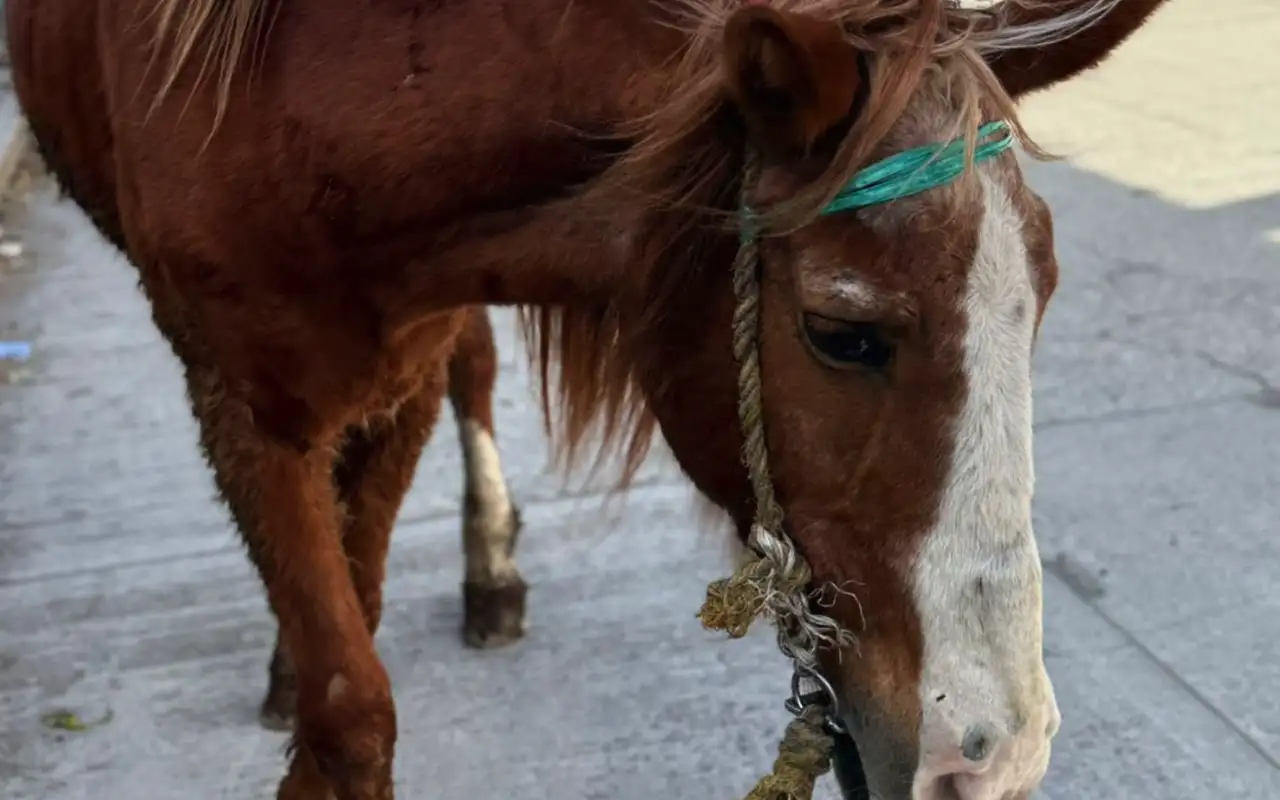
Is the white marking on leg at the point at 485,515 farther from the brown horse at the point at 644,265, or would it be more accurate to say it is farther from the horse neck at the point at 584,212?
the horse neck at the point at 584,212

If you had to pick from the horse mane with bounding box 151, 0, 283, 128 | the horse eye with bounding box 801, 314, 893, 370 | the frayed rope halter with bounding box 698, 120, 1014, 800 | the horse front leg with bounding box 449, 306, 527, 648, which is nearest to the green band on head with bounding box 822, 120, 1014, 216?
the frayed rope halter with bounding box 698, 120, 1014, 800

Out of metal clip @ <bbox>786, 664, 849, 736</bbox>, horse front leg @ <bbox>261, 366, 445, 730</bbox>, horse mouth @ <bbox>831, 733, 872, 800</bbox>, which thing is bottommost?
horse front leg @ <bbox>261, 366, 445, 730</bbox>

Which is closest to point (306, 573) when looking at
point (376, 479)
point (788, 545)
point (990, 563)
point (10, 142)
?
point (376, 479)

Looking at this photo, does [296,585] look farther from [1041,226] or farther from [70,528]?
[70,528]

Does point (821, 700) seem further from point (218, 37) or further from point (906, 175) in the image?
point (218, 37)

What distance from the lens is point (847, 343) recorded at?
4.17 ft

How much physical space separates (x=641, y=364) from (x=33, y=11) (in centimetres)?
163

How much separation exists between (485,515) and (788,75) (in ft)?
6.39

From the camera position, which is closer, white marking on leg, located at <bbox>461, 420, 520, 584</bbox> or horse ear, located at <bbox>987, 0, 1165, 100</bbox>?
horse ear, located at <bbox>987, 0, 1165, 100</bbox>

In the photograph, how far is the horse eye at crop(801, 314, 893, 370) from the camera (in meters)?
1.25

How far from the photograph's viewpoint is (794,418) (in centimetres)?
133

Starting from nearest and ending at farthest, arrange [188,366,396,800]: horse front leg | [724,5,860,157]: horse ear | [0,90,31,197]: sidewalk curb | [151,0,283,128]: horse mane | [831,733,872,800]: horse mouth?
[724,5,860,157]: horse ear < [831,733,872,800]: horse mouth < [151,0,283,128]: horse mane < [188,366,396,800]: horse front leg < [0,90,31,197]: sidewalk curb

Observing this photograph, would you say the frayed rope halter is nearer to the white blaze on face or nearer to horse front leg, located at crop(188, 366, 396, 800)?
the white blaze on face

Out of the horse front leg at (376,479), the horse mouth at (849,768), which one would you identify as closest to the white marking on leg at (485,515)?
the horse front leg at (376,479)
